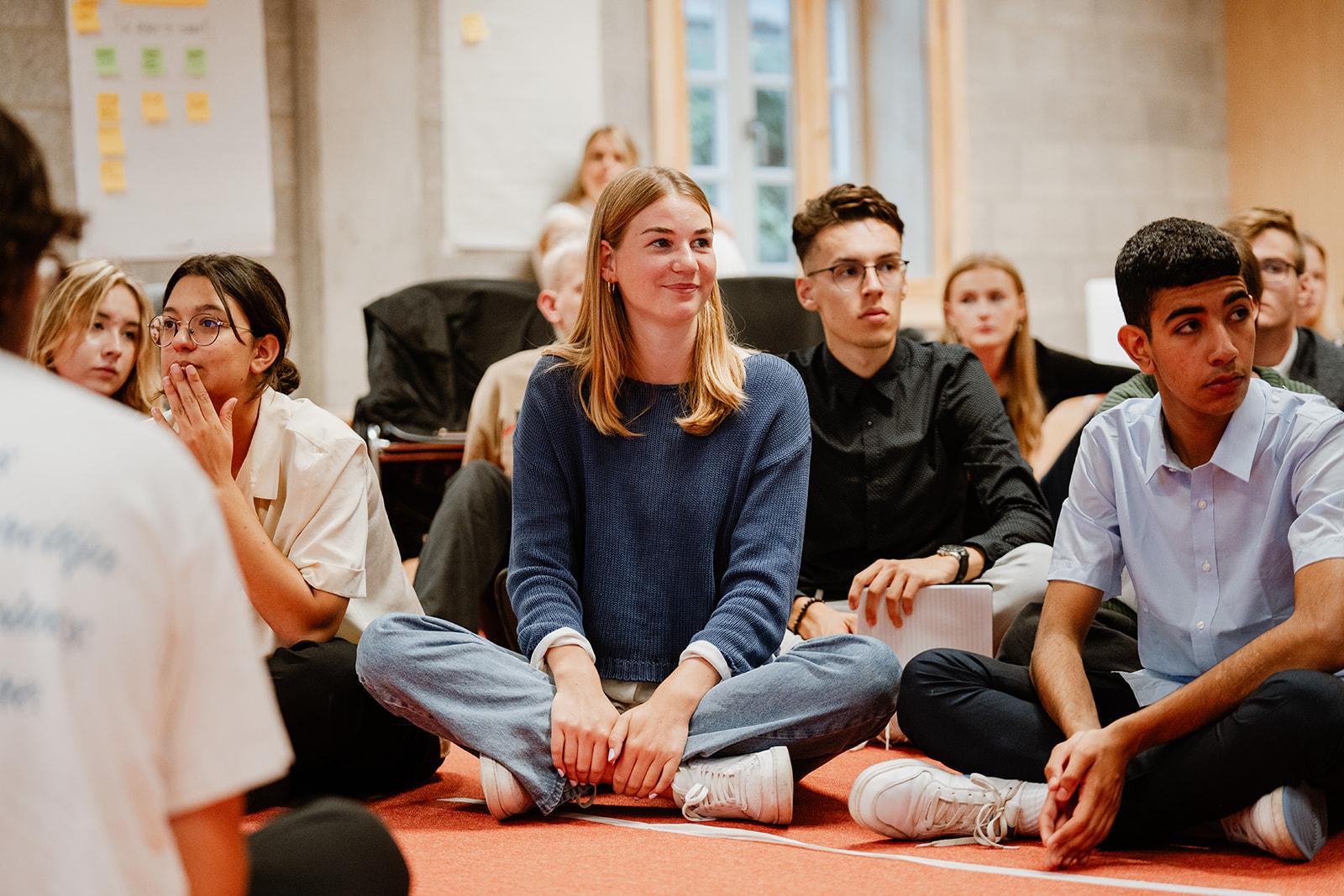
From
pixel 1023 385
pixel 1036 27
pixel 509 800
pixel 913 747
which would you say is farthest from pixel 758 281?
pixel 1036 27

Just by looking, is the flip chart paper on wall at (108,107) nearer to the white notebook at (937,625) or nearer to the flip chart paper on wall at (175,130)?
the flip chart paper on wall at (175,130)

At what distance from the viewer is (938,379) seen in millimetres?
2707

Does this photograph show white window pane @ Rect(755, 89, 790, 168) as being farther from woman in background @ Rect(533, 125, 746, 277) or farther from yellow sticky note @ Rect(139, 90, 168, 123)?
yellow sticky note @ Rect(139, 90, 168, 123)

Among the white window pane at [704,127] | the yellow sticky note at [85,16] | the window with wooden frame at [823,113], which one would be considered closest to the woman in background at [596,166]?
the window with wooden frame at [823,113]

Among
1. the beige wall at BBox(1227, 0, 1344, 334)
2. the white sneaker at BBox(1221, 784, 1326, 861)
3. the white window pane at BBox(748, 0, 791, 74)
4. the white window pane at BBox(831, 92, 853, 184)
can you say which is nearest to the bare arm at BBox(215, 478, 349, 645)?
the white sneaker at BBox(1221, 784, 1326, 861)

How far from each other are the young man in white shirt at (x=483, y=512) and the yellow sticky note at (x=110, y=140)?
2081 mm

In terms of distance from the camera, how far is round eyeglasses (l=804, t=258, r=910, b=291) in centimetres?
267

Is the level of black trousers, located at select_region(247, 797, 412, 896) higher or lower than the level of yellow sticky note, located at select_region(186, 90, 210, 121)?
lower

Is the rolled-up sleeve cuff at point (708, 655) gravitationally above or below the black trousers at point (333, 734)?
above

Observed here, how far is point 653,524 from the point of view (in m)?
2.08

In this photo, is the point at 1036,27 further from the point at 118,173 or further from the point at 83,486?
the point at 83,486

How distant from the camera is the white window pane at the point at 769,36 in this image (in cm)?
585

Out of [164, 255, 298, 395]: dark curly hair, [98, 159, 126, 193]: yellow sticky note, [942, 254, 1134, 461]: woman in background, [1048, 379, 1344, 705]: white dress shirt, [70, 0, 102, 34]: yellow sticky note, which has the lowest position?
[1048, 379, 1344, 705]: white dress shirt

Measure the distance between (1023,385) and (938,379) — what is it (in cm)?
72
